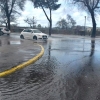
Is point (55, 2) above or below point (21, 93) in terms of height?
above

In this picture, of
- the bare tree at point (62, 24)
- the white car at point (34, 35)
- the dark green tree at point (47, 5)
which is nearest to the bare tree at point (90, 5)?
the dark green tree at point (47, 5)

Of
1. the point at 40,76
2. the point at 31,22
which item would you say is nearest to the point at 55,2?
the point at 31,22

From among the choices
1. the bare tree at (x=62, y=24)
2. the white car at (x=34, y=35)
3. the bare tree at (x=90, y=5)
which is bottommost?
the white car at (x=34, y=35)

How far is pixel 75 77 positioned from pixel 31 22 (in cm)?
8700

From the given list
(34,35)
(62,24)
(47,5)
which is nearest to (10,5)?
(47,5)

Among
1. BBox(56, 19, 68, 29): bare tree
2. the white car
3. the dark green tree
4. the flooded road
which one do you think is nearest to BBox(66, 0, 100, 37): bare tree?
the dark green tree

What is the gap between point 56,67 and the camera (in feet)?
31.4

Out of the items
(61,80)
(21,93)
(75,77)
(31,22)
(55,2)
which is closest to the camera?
(21,93)

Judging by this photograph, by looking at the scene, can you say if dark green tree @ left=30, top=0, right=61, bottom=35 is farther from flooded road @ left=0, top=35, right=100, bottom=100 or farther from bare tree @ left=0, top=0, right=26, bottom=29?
flooded road @ left=0, top=35, right=100, bottom=100

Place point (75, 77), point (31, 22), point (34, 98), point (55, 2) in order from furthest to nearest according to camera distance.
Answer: point (31, 22) → point (55, 2) → point (75, 77) → point (34, 98)

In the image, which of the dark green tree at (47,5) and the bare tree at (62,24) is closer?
the dark green tree at (47,5)

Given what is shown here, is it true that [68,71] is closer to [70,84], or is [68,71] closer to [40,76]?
[40,76]

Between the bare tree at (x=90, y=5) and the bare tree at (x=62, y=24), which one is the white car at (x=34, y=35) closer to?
the bare tree at (x=90, y=5)

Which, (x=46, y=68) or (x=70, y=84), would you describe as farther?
(x=46, y=68)
